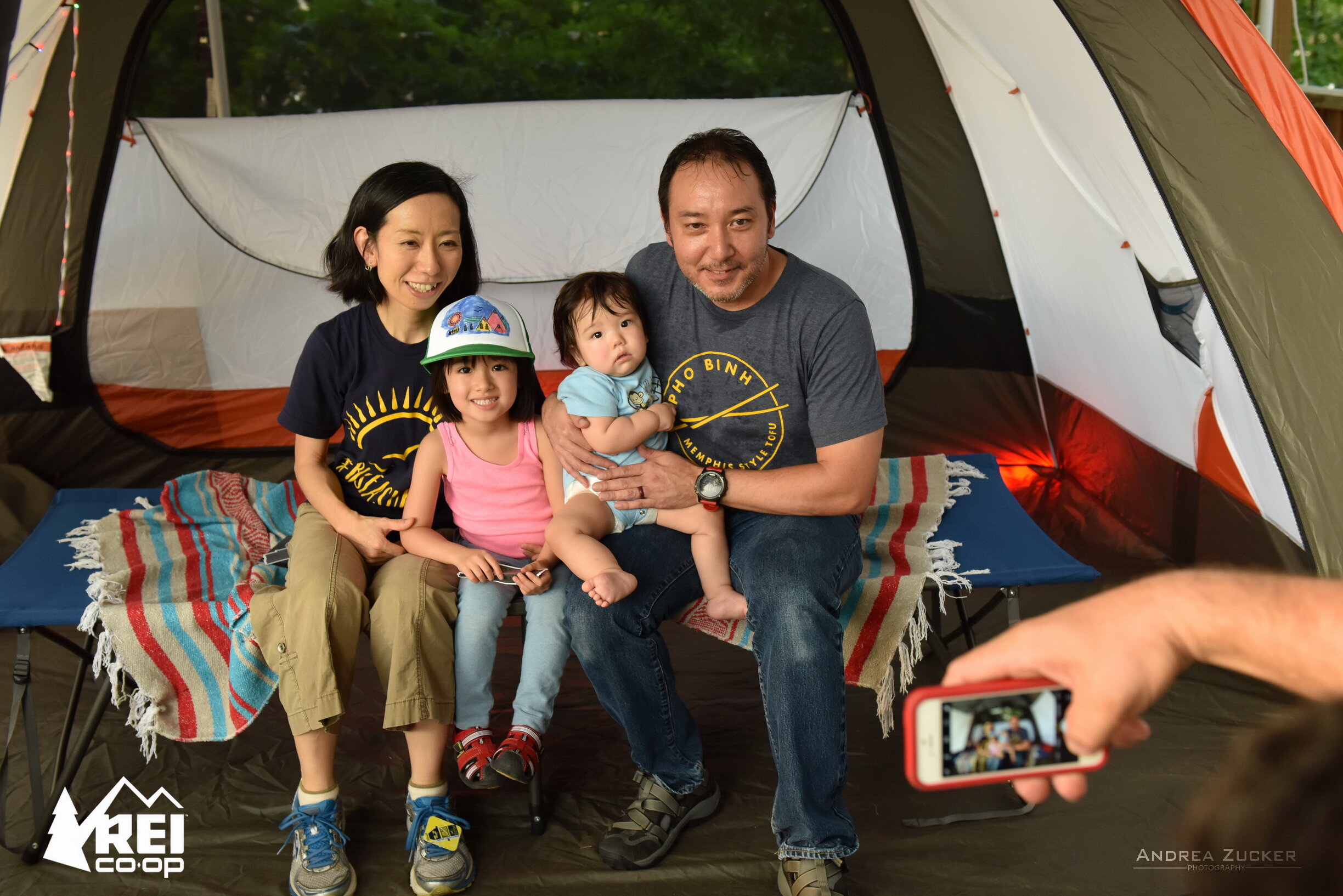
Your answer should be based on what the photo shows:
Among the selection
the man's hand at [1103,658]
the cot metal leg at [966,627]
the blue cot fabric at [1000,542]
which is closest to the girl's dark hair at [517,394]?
the blue cot fabric at [1000,542]

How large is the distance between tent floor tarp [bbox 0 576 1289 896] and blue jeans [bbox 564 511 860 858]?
0.17 meters

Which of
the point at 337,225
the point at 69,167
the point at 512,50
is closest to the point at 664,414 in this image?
the point at 337,225

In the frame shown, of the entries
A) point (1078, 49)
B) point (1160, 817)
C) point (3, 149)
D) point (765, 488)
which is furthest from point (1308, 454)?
point (3, 149)

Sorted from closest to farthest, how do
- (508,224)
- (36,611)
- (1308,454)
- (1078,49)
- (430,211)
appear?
(1308,454) → (36,611) → (430,211) → (1078,49) → (508,224)

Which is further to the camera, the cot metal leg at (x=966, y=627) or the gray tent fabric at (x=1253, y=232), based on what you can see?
the cot metal leg at (x=966, y=627)

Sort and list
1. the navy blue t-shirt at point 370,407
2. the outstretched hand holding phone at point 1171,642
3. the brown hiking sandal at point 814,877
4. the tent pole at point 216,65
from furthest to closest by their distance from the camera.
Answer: the tent pole at point 216,65, the navy blue t-shirt at point 370,407, the brown hiking sandal at point 814,877, the outstretched hand holding phone at point 1171,642

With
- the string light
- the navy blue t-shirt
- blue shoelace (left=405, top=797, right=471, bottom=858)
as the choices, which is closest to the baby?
the navy blue t-shirt

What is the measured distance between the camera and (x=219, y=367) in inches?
125

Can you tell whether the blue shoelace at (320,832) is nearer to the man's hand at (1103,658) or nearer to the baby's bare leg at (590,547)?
the baby's bare leg at (590,547)

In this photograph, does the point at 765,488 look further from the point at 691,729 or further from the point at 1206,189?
the point at 1206,189

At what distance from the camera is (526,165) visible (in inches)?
125

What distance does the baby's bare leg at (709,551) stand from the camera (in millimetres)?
1913

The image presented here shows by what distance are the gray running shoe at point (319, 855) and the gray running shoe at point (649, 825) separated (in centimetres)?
43

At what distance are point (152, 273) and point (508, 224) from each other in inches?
40.4
